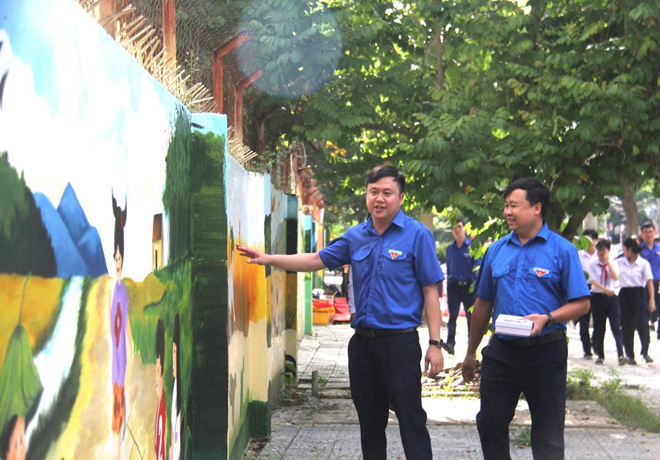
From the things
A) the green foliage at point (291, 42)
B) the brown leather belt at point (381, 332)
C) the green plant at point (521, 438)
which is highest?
the green foliage at point (291, 42)

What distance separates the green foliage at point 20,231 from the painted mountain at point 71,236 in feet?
0.15

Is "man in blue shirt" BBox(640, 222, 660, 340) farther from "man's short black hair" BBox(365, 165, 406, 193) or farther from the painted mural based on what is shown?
the painted mural

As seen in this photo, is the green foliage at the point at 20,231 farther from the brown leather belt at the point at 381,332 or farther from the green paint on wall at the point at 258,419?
the green paint on wall at the point at 258,419

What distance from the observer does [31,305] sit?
2.24 meters

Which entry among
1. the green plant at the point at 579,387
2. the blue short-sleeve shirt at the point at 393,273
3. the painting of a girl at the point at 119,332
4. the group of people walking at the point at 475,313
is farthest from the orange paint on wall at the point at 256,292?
the green plant at the point at 579,387

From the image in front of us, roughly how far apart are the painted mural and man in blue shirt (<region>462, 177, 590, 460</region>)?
182 centimetres

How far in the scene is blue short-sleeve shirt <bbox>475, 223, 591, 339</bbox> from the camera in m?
5.11

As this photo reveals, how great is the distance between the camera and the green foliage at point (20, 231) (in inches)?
81.3

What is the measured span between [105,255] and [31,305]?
33.4 inches

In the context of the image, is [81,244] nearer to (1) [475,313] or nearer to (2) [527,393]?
(2) [527,393]

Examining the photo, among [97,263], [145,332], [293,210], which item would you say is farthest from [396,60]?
[97,263]

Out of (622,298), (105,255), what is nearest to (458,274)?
(622,298)

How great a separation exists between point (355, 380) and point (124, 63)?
2576mm

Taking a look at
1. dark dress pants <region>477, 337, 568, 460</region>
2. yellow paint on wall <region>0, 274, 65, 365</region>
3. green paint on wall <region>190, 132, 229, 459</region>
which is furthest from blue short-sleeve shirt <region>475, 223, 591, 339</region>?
yellow paint on wall <region>0, 274, 65, 365</region>
